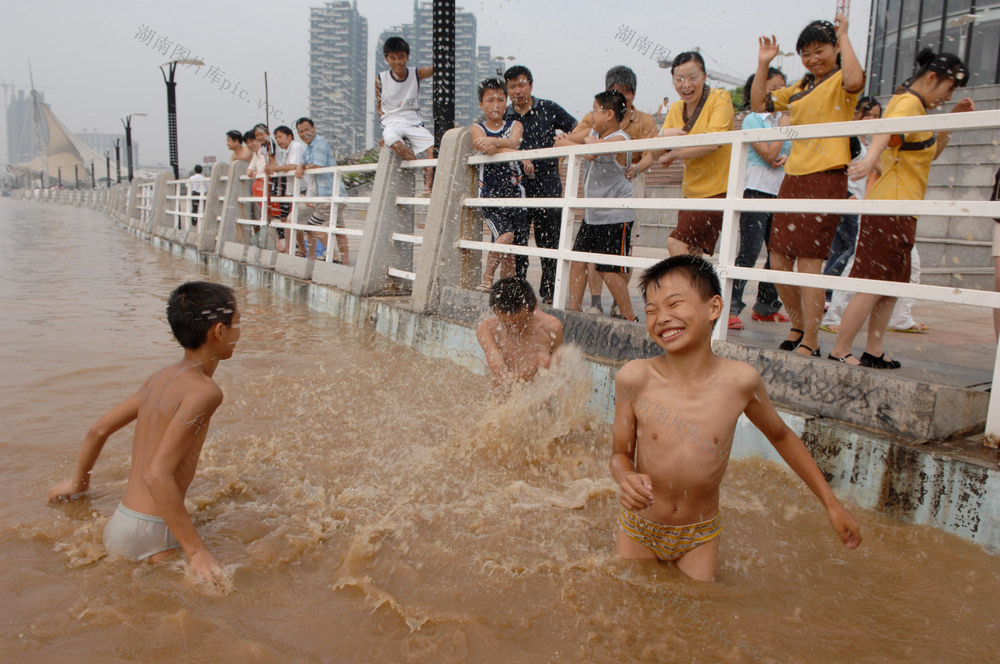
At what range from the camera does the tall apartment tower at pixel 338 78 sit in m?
11.2

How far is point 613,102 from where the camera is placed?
17.6 feet

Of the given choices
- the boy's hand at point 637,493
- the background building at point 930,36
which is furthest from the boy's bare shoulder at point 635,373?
the background building at point 930,36

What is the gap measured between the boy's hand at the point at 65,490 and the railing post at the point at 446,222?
3910 mm

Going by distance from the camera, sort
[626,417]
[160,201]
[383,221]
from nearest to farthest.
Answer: [626,417], [383,221], [160,201]

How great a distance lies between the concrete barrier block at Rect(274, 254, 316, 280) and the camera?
32.3 feet

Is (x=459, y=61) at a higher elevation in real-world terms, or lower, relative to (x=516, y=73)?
higher

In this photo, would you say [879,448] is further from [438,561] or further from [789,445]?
[438,561]

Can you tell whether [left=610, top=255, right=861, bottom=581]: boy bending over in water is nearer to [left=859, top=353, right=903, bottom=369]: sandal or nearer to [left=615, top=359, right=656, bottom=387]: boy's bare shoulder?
[left=615, top=359, right=656, bottom=387]: boy's bare shoulder

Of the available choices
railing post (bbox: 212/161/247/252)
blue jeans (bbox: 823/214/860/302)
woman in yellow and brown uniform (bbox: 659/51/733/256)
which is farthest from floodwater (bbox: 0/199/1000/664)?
railing post (bbox: 212/161/247/252)

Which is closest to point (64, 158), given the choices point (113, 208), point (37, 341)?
point (113, 208)

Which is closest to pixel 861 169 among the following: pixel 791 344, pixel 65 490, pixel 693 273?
pixel 791 344

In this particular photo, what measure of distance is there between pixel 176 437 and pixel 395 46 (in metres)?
6.65

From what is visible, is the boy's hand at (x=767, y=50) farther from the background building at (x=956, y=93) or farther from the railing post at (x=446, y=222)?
the background building at (x=956, y=93)

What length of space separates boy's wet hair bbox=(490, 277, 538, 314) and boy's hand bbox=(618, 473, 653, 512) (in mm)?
2039
